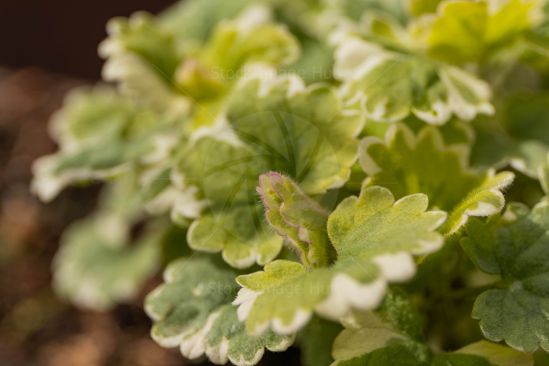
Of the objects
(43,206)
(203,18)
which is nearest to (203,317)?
(203,18)

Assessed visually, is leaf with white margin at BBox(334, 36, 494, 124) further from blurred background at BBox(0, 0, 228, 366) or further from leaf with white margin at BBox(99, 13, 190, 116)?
blurred background at BBox(0, 0, 228, 366)

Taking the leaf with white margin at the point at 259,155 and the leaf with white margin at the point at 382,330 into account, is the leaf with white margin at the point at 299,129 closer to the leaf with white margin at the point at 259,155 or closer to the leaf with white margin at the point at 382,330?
the leaf with white margin at the point at 259,155

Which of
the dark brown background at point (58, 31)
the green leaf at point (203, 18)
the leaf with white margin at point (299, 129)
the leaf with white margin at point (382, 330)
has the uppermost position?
the leaf with white margin at point (299, 129)

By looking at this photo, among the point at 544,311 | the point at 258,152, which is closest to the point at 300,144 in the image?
the point at 258,152

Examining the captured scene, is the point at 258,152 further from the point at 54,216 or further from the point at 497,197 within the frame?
the point at 54,216

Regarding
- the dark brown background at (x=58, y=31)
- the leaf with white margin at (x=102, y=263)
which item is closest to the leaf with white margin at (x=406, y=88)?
the leaf with white margin at (x=102, y=263)

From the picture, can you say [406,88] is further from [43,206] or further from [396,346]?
[43,206]

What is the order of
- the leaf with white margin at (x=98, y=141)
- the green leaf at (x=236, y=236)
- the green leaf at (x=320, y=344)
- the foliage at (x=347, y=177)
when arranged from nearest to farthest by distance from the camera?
1. the foliage at (x=347, y=177)
2. the green leaf at (x=236, y=236)
3. the green leaf at (x=320, y=344)
4. the leaf with white margin at (x=98, y=141)
